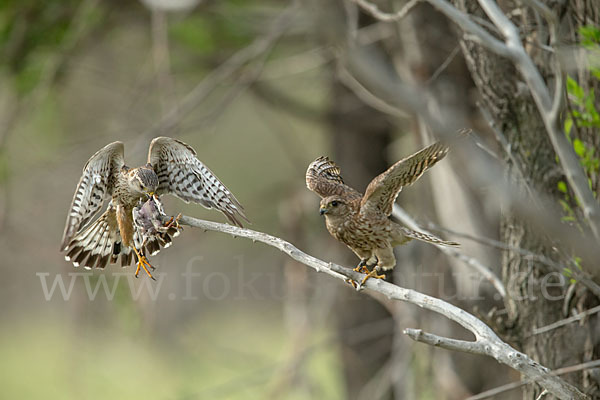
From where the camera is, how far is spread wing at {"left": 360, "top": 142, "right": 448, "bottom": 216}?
8.84 feet

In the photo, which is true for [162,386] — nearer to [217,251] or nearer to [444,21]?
[217,251]

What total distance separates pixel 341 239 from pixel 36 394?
1158cm

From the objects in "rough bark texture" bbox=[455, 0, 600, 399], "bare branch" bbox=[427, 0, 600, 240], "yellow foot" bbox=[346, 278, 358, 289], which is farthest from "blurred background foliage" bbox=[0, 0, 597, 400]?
"yellow foot" bbox=[346, 278, 358, 289]

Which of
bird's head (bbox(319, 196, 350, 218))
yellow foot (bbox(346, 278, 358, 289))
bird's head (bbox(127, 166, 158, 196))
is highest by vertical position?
bird's head (bbox(127, 166, 158, 196))

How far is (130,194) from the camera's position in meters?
3.55

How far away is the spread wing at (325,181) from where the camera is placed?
3.38 m

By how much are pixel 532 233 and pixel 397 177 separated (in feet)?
2.67

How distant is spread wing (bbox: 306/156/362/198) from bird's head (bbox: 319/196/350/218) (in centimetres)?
11

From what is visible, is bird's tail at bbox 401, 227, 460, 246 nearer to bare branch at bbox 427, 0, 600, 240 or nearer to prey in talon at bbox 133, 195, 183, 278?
bare branch at bbox 427, 0, 600, 240

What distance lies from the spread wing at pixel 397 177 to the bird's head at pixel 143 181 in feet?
3.54

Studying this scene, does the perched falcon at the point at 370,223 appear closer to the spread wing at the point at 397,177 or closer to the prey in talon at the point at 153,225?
the spread wing at the point at 397,177

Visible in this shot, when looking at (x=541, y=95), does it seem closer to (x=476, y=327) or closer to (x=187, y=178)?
(x=476, y=327)

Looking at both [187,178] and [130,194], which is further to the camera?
[187,178]

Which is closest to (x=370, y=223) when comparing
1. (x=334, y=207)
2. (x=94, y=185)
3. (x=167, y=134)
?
(x=334, y=207)
